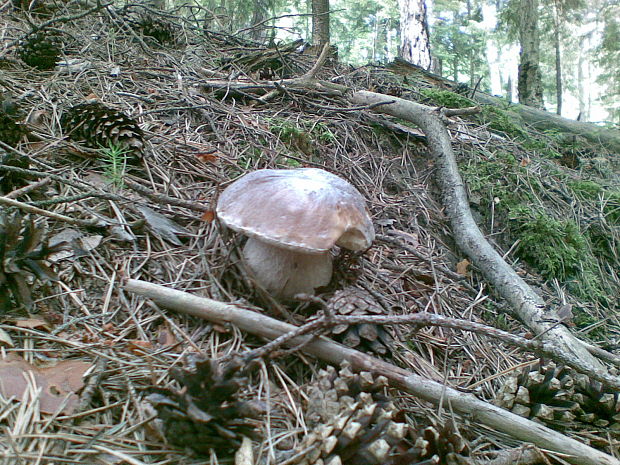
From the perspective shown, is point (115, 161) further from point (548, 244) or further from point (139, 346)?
point (548, 244)

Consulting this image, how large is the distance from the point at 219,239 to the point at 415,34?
739 centimetres

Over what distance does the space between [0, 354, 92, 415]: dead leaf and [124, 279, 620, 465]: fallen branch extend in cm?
37

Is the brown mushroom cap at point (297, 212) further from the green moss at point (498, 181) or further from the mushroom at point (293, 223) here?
the green moss at point (498, 181)

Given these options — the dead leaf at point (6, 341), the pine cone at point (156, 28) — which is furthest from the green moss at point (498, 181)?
the pine cone at point (156, 28)

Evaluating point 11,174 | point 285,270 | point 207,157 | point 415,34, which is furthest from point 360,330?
point 415,34

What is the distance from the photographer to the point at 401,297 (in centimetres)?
190

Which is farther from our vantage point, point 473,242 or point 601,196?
point 601,196

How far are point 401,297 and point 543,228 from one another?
135 centimetres

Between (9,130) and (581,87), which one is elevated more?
(9,130)

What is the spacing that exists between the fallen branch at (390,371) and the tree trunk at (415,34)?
7285 millimetres

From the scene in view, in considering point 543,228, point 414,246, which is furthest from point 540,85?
point 414,246

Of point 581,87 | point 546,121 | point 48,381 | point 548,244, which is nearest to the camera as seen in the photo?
point 48,381

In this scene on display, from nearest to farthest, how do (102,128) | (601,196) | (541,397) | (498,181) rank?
(541,397)
(102,128)
(498,181)
(601,196)

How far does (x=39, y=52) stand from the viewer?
8.73ft
